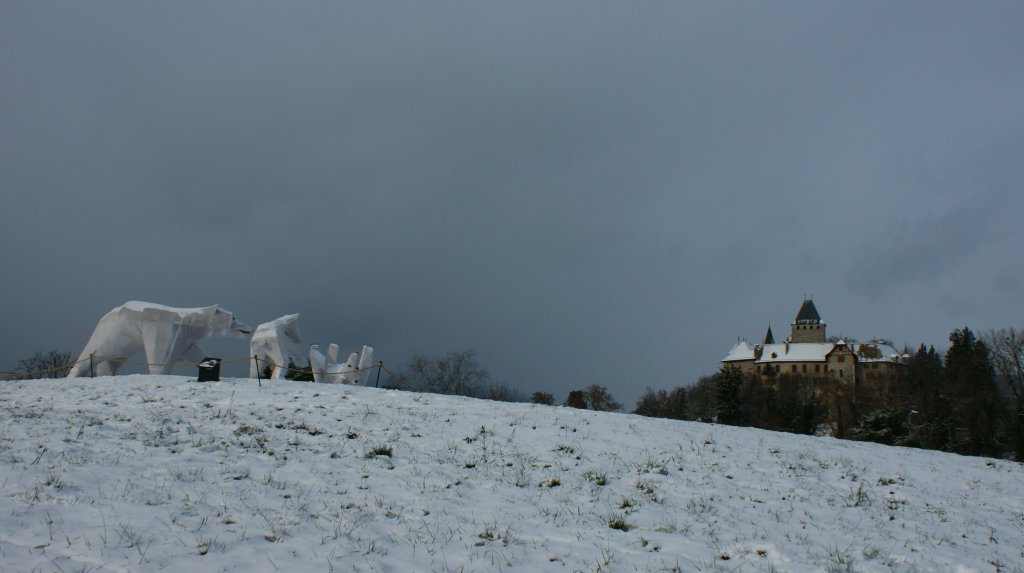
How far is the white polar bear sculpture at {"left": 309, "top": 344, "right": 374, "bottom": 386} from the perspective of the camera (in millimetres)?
31578

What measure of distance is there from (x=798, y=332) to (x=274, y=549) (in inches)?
4552

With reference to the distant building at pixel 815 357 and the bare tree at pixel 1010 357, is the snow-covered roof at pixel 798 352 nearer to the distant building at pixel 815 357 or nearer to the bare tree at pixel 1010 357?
the distant building at pixel 815 357

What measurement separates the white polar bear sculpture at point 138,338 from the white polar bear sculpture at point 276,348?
302 centimetres

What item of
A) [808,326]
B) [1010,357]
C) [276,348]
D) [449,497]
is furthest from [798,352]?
[449,497]

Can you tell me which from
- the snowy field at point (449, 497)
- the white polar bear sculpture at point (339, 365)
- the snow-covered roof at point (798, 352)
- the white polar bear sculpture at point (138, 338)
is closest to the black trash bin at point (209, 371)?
the snowy field at point (449, 497)

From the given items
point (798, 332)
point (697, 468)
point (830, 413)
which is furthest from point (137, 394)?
point (798, 332)

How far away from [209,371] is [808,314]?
4343 inches

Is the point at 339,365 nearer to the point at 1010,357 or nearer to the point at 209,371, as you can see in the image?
the point at 209,371

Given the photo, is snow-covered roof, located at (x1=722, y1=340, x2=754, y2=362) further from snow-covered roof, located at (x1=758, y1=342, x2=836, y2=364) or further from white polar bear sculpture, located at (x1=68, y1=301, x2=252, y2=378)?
white polar bear sculpture, located at (x1=68, y1=301, x2=252, y2=378)

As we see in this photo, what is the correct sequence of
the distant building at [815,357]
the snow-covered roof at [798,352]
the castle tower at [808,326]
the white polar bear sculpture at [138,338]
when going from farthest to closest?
1. the castle tower at [808,326]
2. the snow-covered roof at [798,352]
3. the distant building at [815,357]
4. the white polar bear sculpture at [138,338]

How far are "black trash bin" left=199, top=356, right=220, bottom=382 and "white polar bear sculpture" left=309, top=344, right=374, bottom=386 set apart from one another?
10429 millimetres

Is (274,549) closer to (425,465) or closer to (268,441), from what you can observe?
(425,465)

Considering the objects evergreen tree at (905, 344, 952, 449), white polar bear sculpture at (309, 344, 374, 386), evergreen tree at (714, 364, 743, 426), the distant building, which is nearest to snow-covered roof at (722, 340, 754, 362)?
the distant building

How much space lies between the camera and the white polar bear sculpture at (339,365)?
104ft
